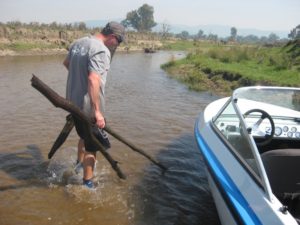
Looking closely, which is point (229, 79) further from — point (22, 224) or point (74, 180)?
point (22, 224)

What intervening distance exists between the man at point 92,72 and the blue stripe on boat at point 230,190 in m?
1.40

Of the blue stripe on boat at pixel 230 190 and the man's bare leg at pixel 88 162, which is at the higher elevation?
the blue stripe on boat at pixel 230 190

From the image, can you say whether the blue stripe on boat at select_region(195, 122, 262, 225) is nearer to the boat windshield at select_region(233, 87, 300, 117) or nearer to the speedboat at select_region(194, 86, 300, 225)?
the speedboat at select_region(194, 86, 300, 225)

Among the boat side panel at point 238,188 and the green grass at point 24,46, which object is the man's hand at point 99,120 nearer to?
the boat side panel at point 238,188

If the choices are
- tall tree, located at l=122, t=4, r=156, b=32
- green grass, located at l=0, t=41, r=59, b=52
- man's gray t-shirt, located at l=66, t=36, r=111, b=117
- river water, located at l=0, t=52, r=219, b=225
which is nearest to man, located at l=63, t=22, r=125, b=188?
man's gray t-shirt, located at l=66, t=36, r=111, b=117

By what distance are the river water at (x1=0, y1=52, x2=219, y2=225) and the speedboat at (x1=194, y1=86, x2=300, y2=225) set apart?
89 centimetres

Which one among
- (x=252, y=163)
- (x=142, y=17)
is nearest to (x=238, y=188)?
(x=252, y=163)

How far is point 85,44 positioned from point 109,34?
0.38 metres

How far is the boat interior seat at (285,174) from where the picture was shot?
3969 mm

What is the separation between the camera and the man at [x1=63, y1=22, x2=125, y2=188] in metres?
4.58

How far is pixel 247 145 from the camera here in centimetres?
396

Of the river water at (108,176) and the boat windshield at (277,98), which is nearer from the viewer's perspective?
the river water at (108,176)

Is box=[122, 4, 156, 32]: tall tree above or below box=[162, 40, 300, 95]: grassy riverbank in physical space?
above

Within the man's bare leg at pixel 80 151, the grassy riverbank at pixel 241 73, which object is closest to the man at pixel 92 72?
the man's bare leg at pixel 80 151
